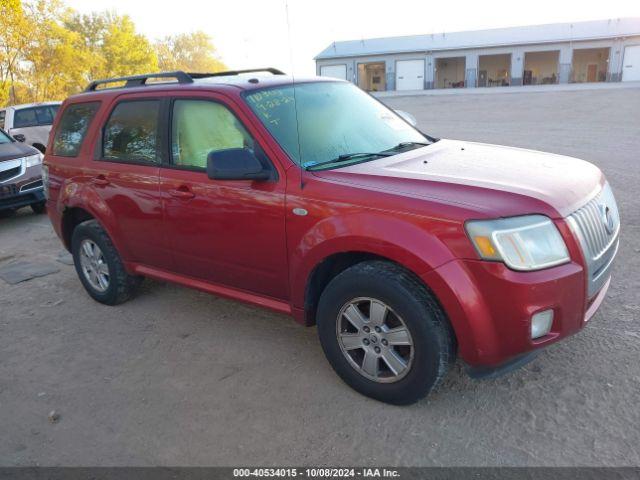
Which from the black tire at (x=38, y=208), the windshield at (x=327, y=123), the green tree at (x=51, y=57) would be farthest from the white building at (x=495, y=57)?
the windshield at (x=327, y=123)

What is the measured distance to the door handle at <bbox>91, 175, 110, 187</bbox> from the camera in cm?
445

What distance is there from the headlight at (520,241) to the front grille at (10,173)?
26.0 ft

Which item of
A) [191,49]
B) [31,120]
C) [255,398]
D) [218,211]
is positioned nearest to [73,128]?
[218,211]

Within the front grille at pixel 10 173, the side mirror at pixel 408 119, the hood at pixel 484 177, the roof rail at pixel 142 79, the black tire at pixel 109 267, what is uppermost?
the roof rail at pixel 142 79

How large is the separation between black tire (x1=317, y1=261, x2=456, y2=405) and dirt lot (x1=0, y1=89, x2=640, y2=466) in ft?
0.45

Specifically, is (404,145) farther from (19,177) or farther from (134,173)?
(19,177)

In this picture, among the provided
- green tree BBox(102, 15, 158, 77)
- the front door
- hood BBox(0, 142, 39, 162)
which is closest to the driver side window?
the front door

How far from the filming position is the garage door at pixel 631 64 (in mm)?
39562

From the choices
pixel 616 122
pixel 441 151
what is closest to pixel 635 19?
pixel 616 122

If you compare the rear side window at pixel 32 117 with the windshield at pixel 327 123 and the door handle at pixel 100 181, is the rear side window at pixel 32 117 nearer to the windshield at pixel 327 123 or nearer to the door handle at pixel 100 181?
the door handle at pixel 100 181

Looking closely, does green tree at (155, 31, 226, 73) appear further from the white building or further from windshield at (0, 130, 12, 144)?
windshield at (0, 130, 12, 144)

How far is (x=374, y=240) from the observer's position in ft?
9.57

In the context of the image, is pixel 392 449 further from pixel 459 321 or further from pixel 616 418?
pixel 616 418

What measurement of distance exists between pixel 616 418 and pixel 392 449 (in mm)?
1188
